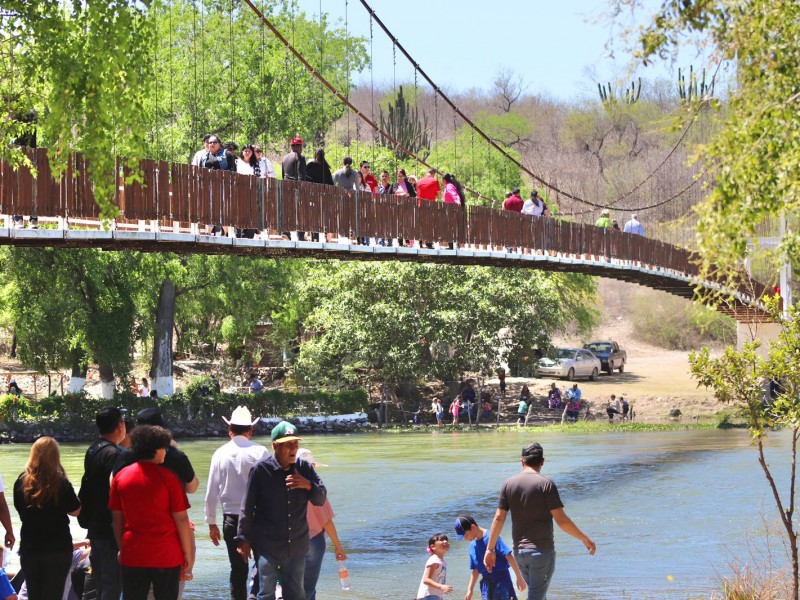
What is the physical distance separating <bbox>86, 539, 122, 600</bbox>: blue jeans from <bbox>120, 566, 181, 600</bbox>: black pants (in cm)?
98

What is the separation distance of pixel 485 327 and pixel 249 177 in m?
23.2

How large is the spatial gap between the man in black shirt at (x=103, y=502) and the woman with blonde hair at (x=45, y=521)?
426 mm

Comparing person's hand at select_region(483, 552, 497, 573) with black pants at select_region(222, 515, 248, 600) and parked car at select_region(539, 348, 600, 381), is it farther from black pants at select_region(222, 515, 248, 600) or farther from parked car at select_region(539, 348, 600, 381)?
parked car at select_region(539, 348, 600, 381)

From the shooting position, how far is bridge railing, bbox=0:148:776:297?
750 inches

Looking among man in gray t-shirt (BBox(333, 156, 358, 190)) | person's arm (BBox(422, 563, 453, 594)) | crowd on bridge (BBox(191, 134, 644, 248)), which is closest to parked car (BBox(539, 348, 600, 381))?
crowd on bridge (BBox(191, 134, 644, 248))

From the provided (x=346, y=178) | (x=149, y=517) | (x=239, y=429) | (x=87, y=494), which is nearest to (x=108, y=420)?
(x=87, y=494)

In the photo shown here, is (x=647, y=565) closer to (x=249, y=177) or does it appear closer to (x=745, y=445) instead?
(x=249, y=177)

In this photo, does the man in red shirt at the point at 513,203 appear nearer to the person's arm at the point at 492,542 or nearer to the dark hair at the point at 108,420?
the person's arm at the point at 492,542

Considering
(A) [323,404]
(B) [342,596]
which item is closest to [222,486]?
(B) [342,596]

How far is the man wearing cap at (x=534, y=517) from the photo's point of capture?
9164 mm

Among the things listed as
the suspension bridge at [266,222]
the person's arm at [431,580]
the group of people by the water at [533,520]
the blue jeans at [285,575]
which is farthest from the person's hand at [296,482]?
the suspension bridge at [266,222]

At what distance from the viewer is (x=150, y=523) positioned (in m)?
7.84

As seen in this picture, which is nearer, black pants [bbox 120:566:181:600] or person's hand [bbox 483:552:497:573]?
black pants [bbox 120:566:181:600]

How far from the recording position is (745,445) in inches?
1457
